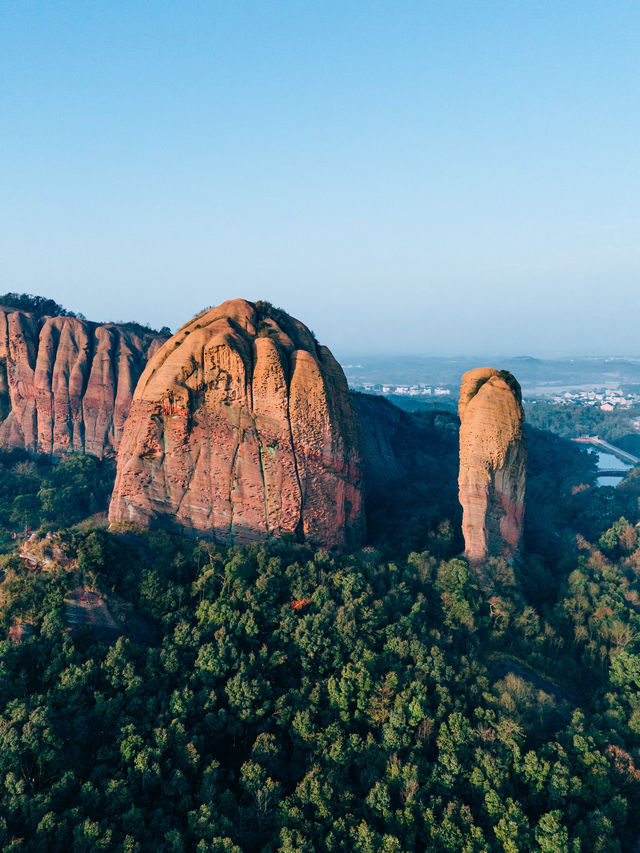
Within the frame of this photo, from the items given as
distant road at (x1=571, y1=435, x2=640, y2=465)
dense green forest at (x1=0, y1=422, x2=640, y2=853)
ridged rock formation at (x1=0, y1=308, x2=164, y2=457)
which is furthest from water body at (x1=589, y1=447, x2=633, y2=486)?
ridged rock formation at (x1=0, y1=308, x2=164, y2=457)

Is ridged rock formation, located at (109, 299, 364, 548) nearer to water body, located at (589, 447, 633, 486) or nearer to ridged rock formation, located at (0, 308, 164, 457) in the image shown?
ridged rock formation, located at (0, 308, 164, 457)

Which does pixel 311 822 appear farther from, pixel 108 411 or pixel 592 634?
pixel 108 411

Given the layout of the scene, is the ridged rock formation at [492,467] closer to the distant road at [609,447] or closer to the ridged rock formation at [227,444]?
the ridged rock formation at [227,444]

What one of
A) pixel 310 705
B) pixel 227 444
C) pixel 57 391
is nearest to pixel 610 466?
pixel 227 444

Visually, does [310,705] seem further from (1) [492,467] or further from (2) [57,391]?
(2) [57,391]

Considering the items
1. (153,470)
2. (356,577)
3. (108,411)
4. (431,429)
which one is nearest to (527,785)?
(356,577)

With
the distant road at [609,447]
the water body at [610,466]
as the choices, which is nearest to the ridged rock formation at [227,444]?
the water body at [610,466]
